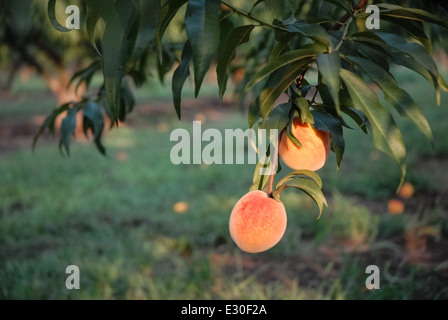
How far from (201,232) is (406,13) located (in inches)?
66.0

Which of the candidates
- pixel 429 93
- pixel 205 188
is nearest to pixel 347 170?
pixel 205 188

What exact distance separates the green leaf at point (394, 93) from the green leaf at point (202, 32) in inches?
6.6

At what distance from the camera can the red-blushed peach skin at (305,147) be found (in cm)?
62

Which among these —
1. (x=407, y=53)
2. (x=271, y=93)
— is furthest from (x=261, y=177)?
(x=407, y=53)

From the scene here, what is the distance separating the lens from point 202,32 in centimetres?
49

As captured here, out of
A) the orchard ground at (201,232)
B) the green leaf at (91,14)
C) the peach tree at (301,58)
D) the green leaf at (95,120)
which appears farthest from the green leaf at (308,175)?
the orchard ground at (201,232)

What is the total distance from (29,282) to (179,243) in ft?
2.14

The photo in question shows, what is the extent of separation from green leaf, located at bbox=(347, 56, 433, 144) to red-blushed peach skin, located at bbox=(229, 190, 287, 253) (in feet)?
0.85

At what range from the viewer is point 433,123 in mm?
4180

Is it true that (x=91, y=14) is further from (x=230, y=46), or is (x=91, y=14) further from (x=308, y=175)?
(x=308, y=175)

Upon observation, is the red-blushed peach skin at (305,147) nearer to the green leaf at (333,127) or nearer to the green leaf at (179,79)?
the green leaf at (333,127)

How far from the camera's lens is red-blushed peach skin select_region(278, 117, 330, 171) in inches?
24.5

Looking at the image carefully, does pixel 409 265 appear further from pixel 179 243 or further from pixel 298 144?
pixel 298 144

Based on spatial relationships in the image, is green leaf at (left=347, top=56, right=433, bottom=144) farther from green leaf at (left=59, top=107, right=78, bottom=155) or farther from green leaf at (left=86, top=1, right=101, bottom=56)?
green leaf at (left=59, top=107, right=78, bottom=155)
